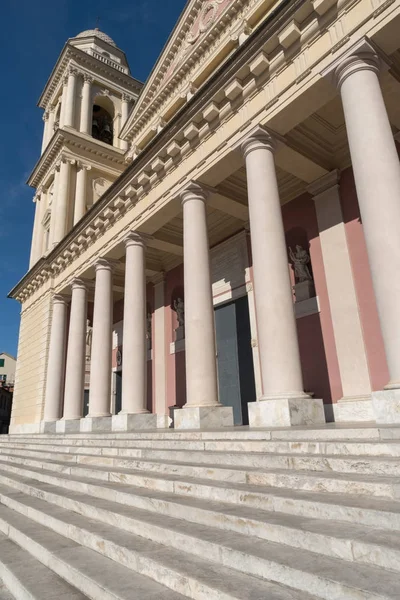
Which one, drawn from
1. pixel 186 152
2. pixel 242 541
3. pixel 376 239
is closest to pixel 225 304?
pixel 186 152

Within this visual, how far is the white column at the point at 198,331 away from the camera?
28.2 feet

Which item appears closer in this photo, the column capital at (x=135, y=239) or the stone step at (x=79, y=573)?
the stone step at (x=79, y=573)

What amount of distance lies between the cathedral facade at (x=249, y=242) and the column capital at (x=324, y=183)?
1.5 inches

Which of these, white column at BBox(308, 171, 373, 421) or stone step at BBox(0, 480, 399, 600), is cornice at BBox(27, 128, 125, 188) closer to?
white column at BBox(308, 171, 373, 421)

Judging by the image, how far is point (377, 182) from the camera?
6129 mm

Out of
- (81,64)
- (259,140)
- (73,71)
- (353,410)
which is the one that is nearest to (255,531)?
(353,410)

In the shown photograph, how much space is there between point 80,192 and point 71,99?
7480 millimetres

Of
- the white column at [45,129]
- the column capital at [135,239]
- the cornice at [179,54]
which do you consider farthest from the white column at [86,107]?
the column capital at [135,239]

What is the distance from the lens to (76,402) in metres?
15.4

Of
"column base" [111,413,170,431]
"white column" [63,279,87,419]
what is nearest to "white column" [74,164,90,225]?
"white column" [63,279,87,419]

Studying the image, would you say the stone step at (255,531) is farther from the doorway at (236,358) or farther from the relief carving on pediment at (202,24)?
the relief carving on pediment at (202,24)

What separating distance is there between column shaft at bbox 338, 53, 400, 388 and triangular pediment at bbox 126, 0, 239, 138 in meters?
10.4

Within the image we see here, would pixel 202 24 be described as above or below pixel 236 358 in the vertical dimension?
above

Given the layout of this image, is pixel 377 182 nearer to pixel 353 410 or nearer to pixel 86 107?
pixel 353 410
